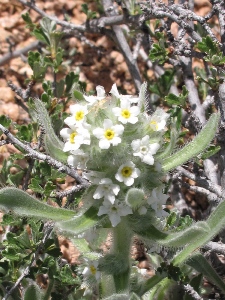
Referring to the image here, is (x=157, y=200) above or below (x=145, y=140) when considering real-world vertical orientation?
below

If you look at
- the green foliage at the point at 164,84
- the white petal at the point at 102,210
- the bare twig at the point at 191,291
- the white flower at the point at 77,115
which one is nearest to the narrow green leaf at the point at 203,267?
the bare twig at the point at 191,291

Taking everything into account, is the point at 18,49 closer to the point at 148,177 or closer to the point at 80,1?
the point at 80,1

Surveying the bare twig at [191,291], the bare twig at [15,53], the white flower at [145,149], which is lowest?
the bare twig at [191,291]

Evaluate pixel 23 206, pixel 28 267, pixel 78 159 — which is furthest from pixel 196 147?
pixel 28 267

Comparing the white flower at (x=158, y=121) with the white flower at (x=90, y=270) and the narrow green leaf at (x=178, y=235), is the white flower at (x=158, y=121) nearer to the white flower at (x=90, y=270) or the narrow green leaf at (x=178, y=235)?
the narrow green leaf at (x=178, y=235)

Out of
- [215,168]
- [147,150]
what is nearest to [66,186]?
[215,168]

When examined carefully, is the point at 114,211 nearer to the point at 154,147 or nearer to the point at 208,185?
the point at 154,147

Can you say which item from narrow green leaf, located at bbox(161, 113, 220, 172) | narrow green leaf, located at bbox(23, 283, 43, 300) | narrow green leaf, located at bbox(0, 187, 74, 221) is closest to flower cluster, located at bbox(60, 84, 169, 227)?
narrow green leaf, located at bbox(161, 113, 220, 172)

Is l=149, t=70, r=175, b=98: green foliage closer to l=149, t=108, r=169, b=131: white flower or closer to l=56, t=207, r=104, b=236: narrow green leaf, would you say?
l=149, t=108, r=169, b=131: white flower
